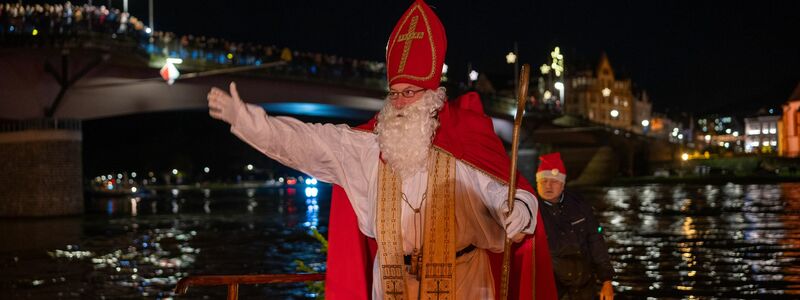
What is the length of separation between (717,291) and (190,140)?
79922mm

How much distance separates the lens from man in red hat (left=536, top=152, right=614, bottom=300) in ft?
23.6

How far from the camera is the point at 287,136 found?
14.1 feet

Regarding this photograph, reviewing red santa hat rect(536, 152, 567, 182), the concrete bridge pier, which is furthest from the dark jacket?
the concrete bridge pier

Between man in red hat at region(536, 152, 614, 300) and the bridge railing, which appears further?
the bridge railing

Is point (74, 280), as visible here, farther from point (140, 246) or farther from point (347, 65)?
point (347, 65)

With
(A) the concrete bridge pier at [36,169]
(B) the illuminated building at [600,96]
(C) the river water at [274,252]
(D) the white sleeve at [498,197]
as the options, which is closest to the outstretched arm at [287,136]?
(D) the white sleeve at [498,197]

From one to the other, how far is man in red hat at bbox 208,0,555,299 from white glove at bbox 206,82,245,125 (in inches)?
10.3

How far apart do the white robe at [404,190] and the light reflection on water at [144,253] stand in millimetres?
9201

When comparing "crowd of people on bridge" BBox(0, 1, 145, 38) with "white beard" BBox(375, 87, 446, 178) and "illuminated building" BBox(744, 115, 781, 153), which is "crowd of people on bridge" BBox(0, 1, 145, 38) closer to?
"white beard" BBox(375, 87, 446, 178)

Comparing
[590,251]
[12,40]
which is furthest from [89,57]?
[590,251]

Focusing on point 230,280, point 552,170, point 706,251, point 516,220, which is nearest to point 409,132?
point 516,220

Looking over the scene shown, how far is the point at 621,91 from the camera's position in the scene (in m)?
151

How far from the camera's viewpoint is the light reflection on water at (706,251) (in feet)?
44.2

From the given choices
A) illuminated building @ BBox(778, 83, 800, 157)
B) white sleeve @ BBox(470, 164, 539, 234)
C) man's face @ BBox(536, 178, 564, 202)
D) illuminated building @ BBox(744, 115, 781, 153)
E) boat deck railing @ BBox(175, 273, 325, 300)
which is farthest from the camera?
illuminated building @ BBox(744, 115, 781, 153)
